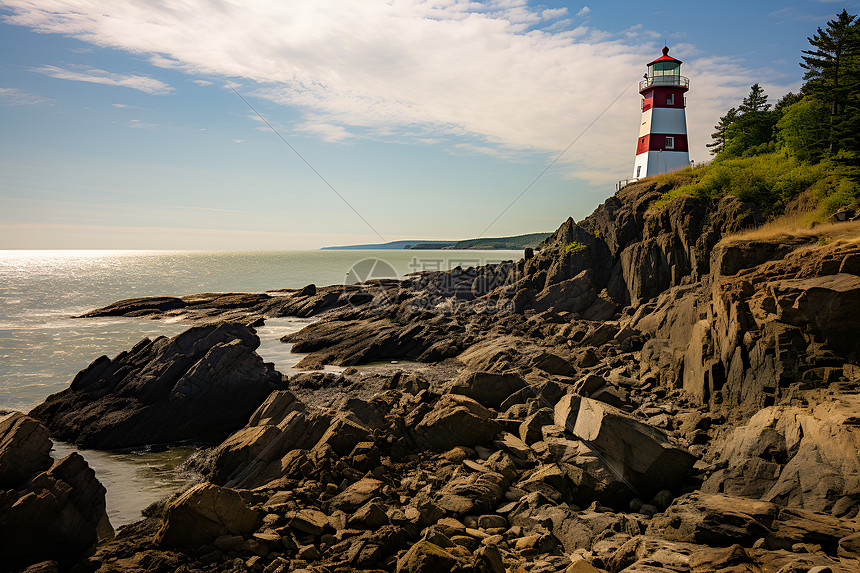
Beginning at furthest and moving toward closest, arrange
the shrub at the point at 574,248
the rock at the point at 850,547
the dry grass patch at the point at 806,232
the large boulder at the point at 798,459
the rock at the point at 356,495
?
the shrub at the point at 574,248 < the dry grass patch at the point at 806,232 < the rock at the point at 356,495 < the large boulder at the point at 798,459 < the rock at the point at 850,547

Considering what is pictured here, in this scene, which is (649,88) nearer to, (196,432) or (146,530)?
(196,432)

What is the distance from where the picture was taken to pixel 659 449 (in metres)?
10.5

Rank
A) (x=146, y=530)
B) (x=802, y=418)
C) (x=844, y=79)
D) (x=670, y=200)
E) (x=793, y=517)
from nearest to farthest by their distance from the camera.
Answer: (x=793, y=517)
(x=802, y=418)
(x=146, y=530)
(x=844, y=79)
(x=670, y=200)

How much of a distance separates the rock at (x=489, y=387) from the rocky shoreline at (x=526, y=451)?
0.07 meters

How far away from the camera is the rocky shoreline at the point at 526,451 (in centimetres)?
834

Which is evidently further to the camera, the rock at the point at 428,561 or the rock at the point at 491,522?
the rock at the point at 491,522

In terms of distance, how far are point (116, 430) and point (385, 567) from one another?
15.6 meters

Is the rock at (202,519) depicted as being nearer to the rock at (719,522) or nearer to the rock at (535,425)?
the rock at (535,425)

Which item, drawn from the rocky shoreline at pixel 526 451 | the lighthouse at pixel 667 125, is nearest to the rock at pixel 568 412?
the rocky shoreline at pixel 526 451

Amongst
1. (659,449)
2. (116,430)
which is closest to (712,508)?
(659,449)

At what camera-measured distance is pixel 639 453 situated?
10578 mm

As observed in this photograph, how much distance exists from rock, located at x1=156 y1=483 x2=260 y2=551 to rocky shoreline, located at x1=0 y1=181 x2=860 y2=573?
0.04 meters

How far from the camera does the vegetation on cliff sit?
73.9 ft

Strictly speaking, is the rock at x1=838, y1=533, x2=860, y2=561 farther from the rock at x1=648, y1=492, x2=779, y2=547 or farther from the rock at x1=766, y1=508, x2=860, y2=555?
the rock at x1=648, y1=492, x2=779, y2=547
